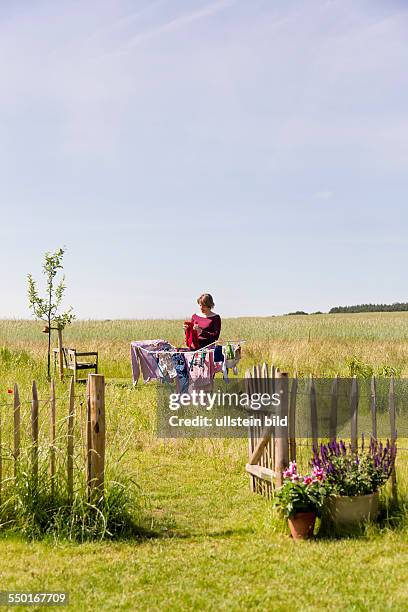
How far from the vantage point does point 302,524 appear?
471 cm

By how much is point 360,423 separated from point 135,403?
306 centimetres

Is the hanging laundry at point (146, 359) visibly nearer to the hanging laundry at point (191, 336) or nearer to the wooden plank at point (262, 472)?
the hanging laundry at point (191, 336)

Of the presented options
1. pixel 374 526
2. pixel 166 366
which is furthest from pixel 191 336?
pixel 374 526

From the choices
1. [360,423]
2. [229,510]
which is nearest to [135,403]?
[360,423]

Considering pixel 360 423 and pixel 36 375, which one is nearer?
pixel 360 423

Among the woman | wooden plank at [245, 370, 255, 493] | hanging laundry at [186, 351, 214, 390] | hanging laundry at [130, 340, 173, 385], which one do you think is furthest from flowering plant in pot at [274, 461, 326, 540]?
hanging laundry at [130, 340, 173, 385]

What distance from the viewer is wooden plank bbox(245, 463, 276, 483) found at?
552cm

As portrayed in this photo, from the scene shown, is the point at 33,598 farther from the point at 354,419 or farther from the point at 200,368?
the point at 200,368

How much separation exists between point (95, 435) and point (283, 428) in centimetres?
143

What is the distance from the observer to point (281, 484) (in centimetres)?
530

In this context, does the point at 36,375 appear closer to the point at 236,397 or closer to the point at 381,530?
the point at 236,397

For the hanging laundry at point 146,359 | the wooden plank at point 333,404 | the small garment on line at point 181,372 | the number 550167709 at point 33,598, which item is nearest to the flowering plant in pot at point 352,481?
the wooden plank at point 333,404

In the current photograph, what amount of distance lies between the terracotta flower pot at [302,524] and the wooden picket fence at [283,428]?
1.97 feet

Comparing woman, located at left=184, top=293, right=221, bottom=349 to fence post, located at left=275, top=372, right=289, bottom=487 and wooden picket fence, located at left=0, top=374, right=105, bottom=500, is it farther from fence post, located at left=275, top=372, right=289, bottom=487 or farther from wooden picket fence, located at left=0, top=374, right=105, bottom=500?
wooden picket fence, located at left=0, top=374, right=105, bottom=500
